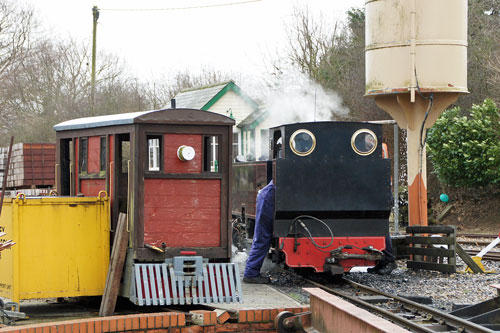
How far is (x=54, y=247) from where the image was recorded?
8.82 metres

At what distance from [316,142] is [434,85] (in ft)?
14.1

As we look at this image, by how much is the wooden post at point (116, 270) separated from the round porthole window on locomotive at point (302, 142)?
14.4 feet

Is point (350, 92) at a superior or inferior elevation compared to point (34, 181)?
superior

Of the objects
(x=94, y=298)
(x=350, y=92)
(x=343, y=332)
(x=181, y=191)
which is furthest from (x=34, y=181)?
(x=343, y=332)

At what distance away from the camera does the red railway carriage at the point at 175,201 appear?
8703 millimetres

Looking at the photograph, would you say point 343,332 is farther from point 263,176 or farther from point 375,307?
point 263,176

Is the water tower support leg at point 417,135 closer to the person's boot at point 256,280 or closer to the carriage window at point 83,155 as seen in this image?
the person's boot at point 256,280

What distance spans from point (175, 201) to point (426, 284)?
532cm

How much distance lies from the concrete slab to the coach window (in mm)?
1728

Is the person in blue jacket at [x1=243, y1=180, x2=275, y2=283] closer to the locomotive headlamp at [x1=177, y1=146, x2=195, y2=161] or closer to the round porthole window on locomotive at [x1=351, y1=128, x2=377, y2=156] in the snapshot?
the round porthole window on locomotive at [x1=351, y1=128, x2=377, y2=156]

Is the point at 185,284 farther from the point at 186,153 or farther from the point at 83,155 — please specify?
the point at 83,155

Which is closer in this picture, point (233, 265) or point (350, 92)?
point (233, 265)

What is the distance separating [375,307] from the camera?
909 cm

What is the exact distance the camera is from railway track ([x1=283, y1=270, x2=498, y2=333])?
7.53 m
